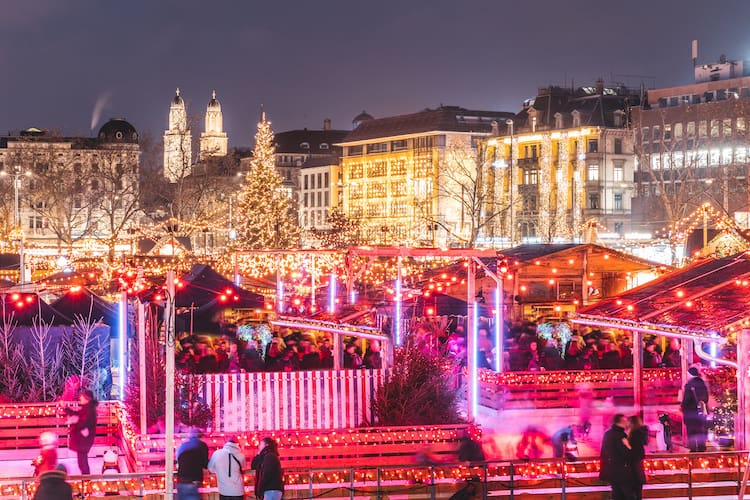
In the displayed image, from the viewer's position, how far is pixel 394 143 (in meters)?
120

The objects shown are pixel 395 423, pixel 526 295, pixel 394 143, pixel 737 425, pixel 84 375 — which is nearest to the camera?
pixel 737 425

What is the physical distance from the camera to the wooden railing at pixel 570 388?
77.2 feet

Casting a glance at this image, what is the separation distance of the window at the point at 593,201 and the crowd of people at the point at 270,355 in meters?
60.6

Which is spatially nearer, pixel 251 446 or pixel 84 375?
pixel 251 446

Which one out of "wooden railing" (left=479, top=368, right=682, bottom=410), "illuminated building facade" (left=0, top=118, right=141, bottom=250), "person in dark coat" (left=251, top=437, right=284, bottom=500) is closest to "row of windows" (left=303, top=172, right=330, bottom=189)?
"illuminated building facade" (left=0, top=118, right=141, bottom=250)

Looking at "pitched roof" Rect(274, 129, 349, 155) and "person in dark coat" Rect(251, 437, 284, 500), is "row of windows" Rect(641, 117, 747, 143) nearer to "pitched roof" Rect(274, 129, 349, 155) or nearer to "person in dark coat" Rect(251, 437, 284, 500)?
"person in dark coat" Rect(251, 437, 284, 500)

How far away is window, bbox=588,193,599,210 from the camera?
86.7 m

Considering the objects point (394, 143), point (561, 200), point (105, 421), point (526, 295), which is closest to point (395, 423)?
point (105, 421)

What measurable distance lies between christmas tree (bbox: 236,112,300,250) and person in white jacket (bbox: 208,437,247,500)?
4846 centimetres

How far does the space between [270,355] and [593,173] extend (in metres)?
65.7

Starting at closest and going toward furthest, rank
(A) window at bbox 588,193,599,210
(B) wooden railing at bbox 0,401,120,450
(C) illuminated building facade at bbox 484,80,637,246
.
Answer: (B) wooden railing at bbox 0,401,120,450 < (C) illuminated building facade at bbox 484,80,637,246 < (A) window at bbox 588,193,599,210

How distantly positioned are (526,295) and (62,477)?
22.6 metres

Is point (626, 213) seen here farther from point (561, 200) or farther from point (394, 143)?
point (394, 143)

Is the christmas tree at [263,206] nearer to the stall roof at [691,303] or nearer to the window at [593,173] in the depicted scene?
the window at [593,173]
